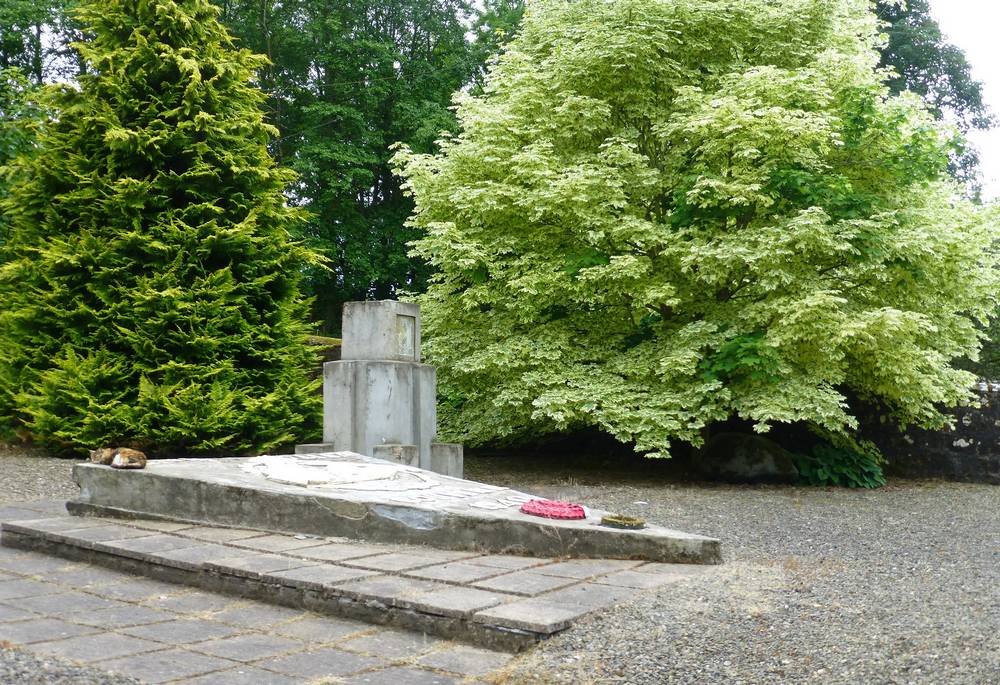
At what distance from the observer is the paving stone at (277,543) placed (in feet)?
17.4

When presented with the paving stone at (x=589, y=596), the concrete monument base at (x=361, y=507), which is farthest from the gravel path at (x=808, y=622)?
the concrete monument base at (x=361, y=507)

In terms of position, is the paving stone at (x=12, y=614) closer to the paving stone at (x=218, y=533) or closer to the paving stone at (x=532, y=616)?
the paving stone at (x=218, y=533)

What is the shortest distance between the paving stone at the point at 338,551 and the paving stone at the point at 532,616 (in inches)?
53.3

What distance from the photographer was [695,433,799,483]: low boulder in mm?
11500

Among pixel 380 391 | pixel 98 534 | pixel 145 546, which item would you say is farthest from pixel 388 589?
pixel 380 391

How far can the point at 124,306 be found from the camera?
417 inches

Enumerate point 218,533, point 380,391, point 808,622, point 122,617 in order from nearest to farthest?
point 808,622 < point 122,617 < point 218,533 < point 380,391

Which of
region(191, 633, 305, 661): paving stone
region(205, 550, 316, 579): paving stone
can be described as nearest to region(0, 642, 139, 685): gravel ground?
region(191, 633, 305, 661): paving stone

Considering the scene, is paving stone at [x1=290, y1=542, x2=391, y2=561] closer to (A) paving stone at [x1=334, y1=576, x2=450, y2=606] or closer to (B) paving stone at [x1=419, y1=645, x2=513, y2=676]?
(A) paving stone at [x1=334, y1=576, x2=450, y2=606]

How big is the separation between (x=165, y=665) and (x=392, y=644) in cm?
96

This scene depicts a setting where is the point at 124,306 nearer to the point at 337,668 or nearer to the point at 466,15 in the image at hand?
the point at 337,668

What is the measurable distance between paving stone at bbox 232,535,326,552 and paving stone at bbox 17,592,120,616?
91cm

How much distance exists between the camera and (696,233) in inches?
421

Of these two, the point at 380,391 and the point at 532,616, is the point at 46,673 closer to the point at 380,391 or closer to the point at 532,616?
the point at 532,616
